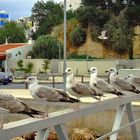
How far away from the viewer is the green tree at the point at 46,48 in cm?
5981

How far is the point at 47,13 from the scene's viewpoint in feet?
269

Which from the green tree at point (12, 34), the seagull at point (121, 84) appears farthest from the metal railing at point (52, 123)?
the green tree at point (12, 34)

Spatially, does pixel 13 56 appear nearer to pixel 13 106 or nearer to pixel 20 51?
pixel 20 51

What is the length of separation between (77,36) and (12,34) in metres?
17.5

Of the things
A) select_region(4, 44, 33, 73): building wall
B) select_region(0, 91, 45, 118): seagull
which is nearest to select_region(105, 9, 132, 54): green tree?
select_region(4, 44, 33, 73): building wall

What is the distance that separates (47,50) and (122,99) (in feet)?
181

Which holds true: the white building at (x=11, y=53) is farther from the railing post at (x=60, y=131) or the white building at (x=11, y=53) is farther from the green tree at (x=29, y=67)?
the railing post at (x=60, y=131)

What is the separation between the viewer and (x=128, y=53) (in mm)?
58625

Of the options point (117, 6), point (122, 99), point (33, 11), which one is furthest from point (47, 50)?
point (122, 99)

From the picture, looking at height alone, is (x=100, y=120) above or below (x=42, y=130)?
below

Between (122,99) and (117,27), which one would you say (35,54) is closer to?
(117,27)

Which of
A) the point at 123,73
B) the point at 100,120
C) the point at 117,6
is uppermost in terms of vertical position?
the point at 117,6

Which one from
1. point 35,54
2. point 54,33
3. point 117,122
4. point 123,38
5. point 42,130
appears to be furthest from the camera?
point 54,33

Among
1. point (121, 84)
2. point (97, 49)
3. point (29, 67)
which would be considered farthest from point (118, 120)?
point (97, 49)
